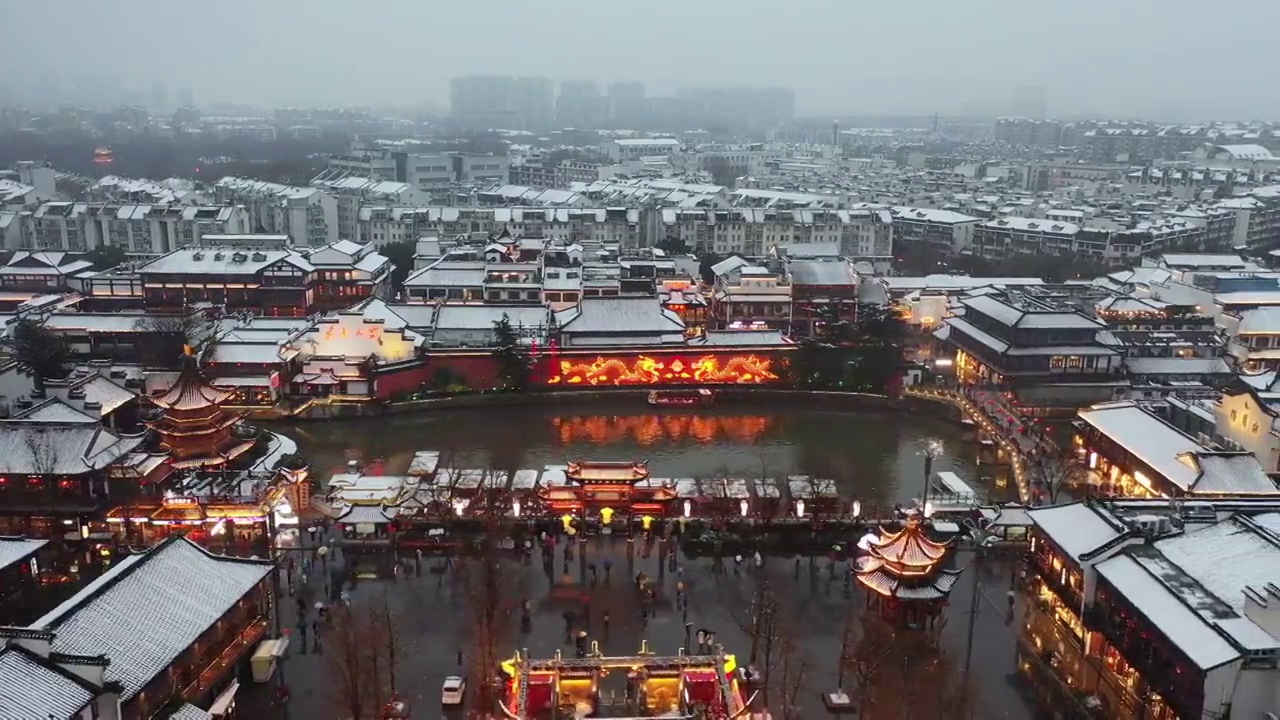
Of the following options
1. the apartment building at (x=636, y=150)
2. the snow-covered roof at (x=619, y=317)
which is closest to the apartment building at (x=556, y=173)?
the apartment building at (x=636, y=150)

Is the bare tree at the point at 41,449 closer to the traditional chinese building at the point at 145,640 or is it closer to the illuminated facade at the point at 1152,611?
the traditional chinese building at the point at 145,640

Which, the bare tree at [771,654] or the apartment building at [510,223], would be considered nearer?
the bare tree at [771,654]

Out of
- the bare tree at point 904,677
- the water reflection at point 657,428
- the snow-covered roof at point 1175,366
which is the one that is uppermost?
the snow-covered roof at point 1175,366

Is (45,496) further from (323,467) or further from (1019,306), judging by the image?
(1019,306)

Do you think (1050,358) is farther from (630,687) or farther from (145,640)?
(145,640)

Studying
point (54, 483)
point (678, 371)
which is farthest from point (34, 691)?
point (678, 371)

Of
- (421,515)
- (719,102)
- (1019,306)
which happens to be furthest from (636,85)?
(421,515)

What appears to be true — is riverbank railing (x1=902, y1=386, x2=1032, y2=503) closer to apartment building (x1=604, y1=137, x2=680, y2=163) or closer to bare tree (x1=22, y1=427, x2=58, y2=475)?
bare tree (x1=22, y1=427, x2=58, y2=475)

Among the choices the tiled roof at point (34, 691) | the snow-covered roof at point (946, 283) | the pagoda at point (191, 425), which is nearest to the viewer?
the tiled roof at point (34, 691)
